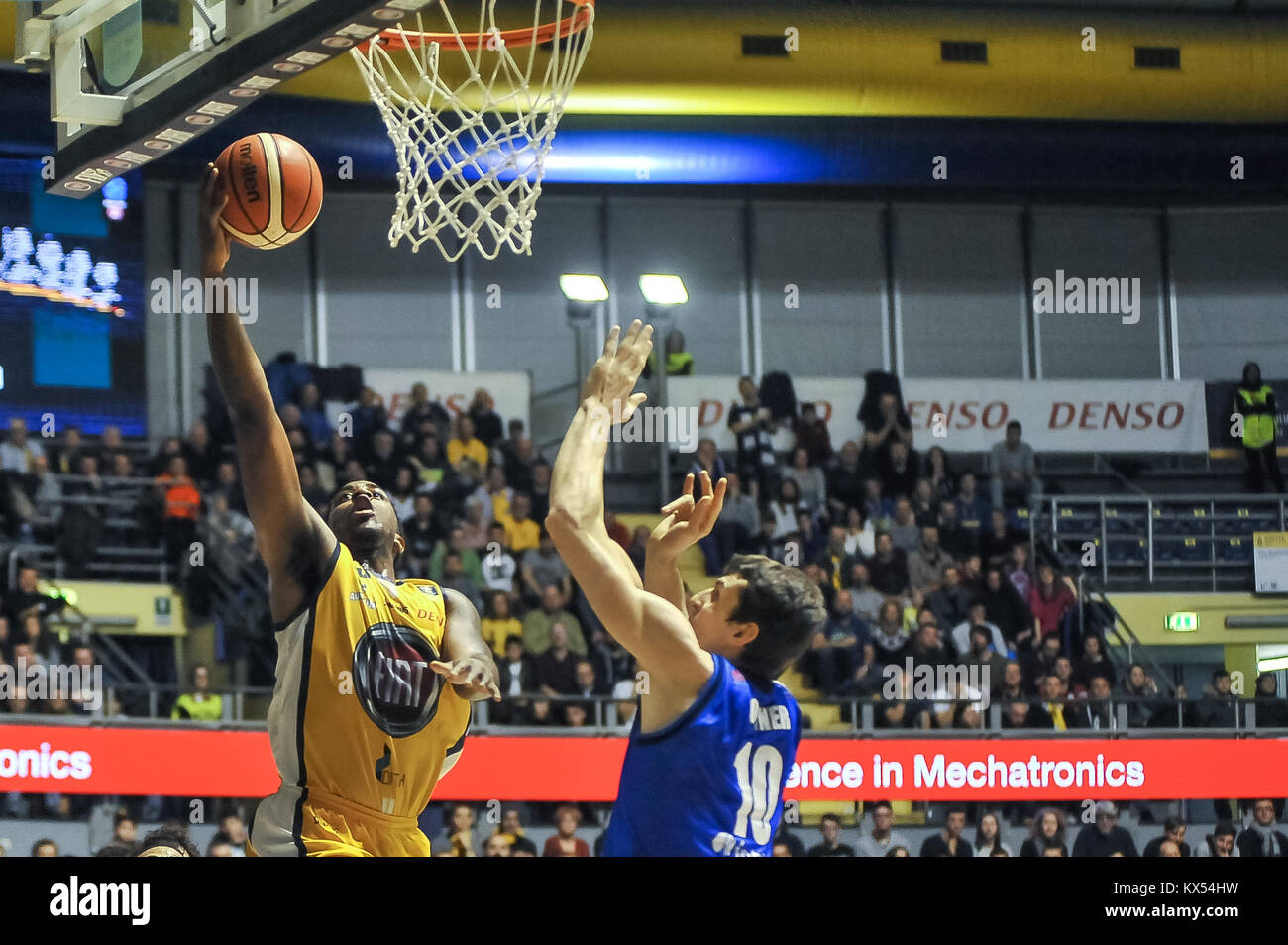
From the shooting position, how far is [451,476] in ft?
38.2

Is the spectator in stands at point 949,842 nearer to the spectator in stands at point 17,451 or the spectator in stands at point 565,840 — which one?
the spectator in stands at point 565,840

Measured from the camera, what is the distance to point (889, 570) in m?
11.9

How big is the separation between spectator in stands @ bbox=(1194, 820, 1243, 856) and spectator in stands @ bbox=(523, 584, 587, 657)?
3968 mm

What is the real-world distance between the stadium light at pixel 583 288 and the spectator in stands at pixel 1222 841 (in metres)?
6.90

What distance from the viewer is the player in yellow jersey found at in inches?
157

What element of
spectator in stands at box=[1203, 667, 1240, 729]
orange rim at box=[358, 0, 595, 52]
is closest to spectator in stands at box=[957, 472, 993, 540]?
spectator in stands at box=[1203, 667, 1240, 729]

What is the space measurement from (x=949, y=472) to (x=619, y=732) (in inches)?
162

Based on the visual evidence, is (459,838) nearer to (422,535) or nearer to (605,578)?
(422,535)

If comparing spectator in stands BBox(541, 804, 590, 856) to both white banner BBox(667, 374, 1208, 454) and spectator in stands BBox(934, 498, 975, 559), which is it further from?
white banner BBox(667, 374, 1208, 454)

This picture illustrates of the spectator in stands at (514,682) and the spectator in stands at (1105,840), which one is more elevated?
the spectator in stands at (514,682)

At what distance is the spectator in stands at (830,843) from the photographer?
962cm

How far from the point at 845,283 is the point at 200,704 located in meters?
7.78

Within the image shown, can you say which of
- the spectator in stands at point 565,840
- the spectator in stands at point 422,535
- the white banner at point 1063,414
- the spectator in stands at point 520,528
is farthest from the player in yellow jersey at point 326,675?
the white banner at point 1063,414

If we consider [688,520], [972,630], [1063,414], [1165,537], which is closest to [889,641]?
[972,630]
